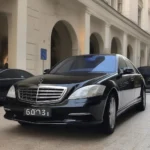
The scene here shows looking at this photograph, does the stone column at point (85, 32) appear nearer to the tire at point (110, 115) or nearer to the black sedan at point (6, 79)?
the black sedan at point (6, 79)

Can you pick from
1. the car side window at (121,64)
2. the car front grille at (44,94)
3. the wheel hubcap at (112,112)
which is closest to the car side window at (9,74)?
the car side window at (121,64)

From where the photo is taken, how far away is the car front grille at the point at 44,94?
5707 mm

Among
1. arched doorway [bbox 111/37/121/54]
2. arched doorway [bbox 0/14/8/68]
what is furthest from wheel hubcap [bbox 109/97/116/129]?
arched doorway [bbox 111/37/121/54]

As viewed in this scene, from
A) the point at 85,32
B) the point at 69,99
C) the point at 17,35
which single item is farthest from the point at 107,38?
the point at 69,99

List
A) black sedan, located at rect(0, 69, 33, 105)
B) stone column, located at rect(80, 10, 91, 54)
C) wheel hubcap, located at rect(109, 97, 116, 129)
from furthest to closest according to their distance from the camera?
stone column, located at rect(80, 10, 91, 54) < black sedan, located at rect(0, 69, 33, 105) < wheel hubcap, located at rect(109, 97, 116, 129)

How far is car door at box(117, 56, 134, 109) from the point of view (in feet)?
23.0

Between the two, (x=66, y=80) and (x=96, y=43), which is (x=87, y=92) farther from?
(x=96, y=43)

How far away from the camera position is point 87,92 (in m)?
5.73

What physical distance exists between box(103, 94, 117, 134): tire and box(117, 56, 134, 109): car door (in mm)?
497

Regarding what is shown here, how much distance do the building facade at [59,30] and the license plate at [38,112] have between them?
10677 millimetres

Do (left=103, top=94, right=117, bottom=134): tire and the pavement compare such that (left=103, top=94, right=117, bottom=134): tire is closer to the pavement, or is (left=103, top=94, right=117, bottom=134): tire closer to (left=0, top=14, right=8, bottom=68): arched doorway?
the pavement

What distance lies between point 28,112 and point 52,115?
1.38ft

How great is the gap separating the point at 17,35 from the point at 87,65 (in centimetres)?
945

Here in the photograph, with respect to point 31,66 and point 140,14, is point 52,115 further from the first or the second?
point 140,14
